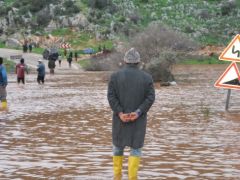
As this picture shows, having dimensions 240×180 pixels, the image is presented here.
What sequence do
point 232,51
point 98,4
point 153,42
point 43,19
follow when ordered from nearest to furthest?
Answer: point 232,51 < point 153,42 < point 43,19 < point 98,4

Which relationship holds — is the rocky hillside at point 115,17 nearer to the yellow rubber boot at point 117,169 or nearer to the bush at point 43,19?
the bush at point 43,19

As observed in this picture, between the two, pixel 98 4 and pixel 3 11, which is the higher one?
pixel 98 4

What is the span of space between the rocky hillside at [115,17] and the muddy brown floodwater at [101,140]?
5371cm

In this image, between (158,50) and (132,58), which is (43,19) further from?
(132,58)

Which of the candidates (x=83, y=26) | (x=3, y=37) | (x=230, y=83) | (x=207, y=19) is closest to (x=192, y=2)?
(x=207, y=19)

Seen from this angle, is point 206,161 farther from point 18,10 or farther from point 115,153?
point 18,10

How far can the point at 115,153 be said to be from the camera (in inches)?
363

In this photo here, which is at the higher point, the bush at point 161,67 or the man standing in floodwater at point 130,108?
the man standing in floodwater at point 130,108

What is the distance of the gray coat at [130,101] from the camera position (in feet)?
29.7

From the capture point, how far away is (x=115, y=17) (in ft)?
265

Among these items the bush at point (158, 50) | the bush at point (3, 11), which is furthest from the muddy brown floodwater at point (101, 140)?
the bush at point (3, 11)

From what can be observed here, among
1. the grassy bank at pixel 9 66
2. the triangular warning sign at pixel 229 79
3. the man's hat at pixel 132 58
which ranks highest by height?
the man's hat at pixel 132 58

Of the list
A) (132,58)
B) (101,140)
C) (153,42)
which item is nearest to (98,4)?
(153,42)

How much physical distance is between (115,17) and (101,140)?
68.3 metres
